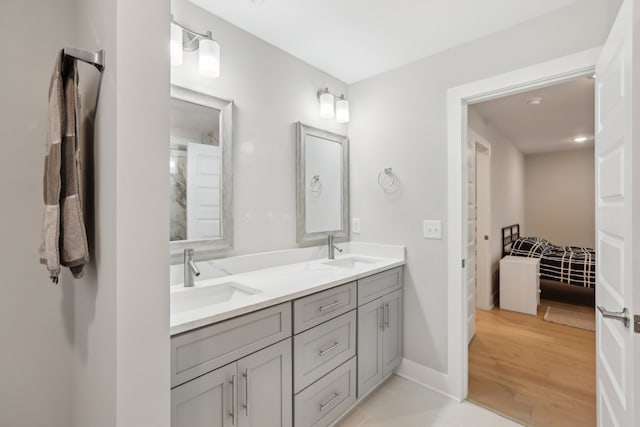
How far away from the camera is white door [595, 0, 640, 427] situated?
0.98m

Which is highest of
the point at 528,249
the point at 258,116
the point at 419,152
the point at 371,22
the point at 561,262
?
the point at 371,22

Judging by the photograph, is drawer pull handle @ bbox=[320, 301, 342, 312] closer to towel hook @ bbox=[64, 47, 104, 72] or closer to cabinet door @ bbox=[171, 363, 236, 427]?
cabinet door @ bbox=[171, 363, 236, 427]

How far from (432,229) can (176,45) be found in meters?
1.92

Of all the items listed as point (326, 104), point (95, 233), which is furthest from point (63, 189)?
point (326, 104)

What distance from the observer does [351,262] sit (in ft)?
7.96

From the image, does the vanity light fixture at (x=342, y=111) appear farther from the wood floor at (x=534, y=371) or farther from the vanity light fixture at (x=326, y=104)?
the wood floor at (x=534, y=371)

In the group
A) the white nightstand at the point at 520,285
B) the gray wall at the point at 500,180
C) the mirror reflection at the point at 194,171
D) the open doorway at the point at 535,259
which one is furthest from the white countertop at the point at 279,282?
the white nightstand at the point at 520,285

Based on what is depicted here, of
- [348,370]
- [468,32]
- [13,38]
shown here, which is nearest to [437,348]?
[348,370]

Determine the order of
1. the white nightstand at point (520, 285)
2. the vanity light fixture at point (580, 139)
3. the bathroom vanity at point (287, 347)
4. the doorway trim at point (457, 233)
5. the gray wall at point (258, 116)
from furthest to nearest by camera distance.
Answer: the vanity light fixture at point (580, 139) → the white nightstand at point (520, 285) → the doorway trim at point (457, 233) → the gray wall at point (258, 116) → the bathroom vanity at point (287, 347)

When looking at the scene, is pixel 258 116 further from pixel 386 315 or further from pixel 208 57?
pixel 386 315

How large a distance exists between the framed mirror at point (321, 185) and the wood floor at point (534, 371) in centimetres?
155

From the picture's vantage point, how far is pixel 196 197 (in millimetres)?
1631

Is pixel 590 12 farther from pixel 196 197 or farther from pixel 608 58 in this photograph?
pixel 196 197

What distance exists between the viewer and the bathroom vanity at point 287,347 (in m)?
1.10
